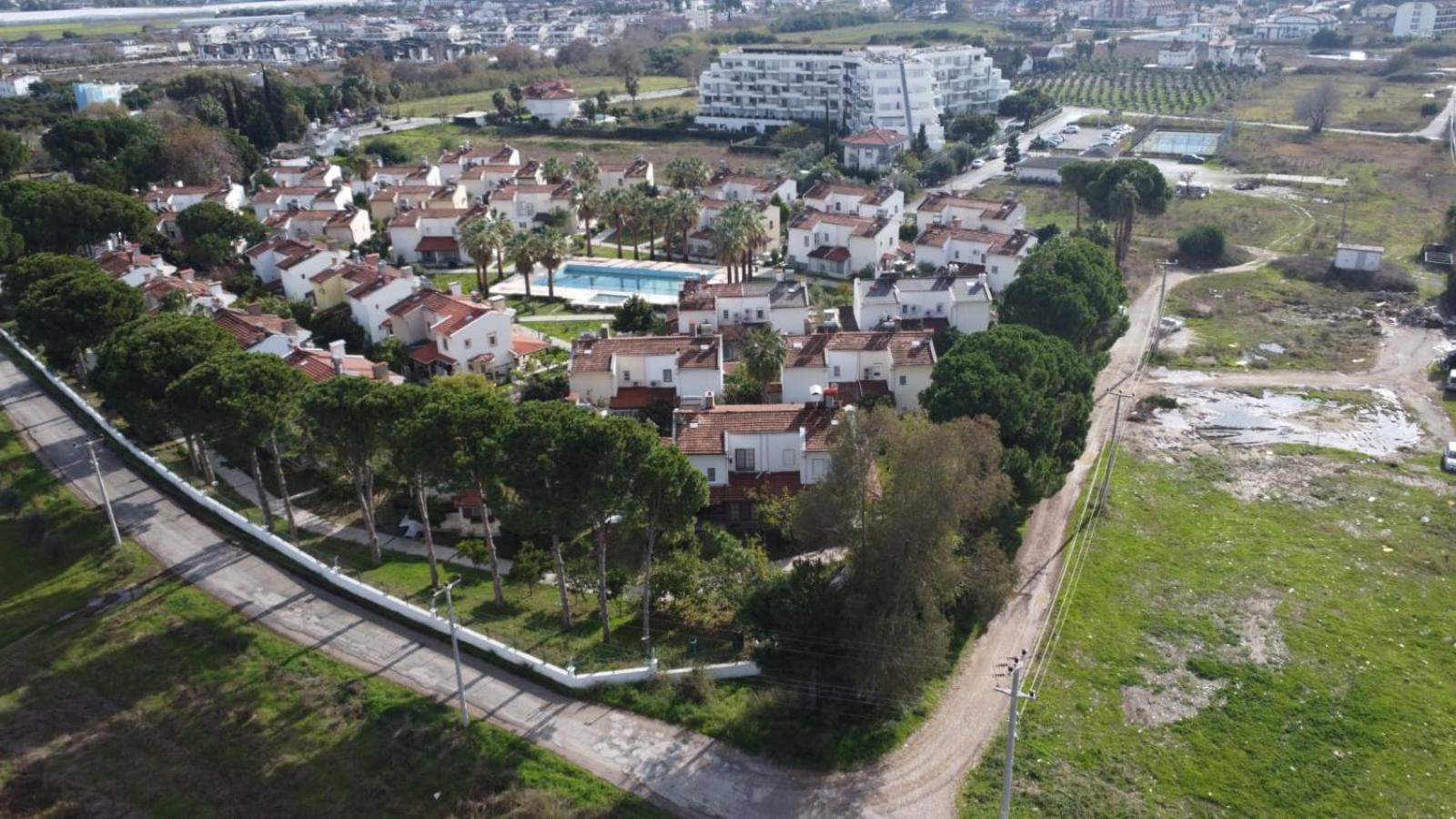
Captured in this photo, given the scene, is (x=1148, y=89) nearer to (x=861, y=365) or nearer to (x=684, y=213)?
(x=684, y=213)

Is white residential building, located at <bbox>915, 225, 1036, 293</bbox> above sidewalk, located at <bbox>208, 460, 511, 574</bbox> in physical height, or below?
above

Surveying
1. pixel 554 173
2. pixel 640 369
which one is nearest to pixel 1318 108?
pixel 554 173

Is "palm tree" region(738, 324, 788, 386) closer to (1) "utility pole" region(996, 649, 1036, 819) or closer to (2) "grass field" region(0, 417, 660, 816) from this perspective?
(2) "grass field" region(0, 417, 660, 816)

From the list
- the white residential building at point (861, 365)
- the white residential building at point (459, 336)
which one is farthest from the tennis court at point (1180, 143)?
the white residential building at point (459, 336)

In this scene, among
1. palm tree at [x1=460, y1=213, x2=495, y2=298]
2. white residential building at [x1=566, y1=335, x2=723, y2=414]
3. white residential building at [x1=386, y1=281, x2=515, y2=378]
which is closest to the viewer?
white residential building at [x1=566, y1=335, x2=723, y2=414]

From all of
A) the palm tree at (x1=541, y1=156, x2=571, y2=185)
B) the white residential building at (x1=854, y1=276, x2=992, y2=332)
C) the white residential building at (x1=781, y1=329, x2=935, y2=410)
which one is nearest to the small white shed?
the white residential building at (x1=854, y1=276, x2=992, y2=332)

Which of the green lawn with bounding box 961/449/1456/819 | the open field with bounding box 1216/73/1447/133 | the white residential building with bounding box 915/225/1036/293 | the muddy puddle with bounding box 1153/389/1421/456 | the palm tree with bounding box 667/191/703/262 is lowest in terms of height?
the green lawn with bounding box 961/449/1456/819

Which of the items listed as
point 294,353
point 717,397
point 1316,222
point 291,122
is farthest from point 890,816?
point 291,122

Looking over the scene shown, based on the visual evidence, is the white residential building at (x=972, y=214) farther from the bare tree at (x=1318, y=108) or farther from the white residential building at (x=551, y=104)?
the white residential building at (x=551, y=104)
